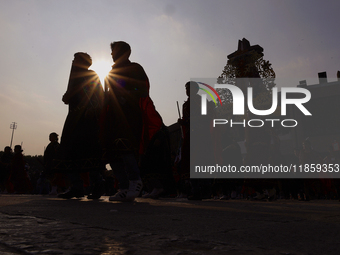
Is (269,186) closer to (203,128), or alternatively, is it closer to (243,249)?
(203,128)

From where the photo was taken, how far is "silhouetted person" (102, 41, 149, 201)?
160 inches

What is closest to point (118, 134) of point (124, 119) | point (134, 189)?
point (124, 119)

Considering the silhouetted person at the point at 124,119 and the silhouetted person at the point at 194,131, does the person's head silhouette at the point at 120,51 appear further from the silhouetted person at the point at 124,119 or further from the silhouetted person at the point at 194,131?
the silhouetted person at the point at 194,131

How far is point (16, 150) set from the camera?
1106cm

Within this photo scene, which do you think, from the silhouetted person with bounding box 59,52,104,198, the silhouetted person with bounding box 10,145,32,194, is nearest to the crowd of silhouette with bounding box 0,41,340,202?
the silhouetted person with bounding box 59,52,104,198

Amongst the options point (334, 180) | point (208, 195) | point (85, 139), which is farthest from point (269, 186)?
point (85, 139)

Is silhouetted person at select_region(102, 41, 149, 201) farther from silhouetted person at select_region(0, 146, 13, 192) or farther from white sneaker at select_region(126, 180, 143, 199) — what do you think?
Answer: silhouetted person at select_region(0, 146, 13, 192)

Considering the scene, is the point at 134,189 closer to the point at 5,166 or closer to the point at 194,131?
the point at 194,131

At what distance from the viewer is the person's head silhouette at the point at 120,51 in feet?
14.8

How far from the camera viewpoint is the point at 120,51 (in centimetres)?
450

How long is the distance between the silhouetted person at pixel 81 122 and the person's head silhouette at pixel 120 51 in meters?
0.61

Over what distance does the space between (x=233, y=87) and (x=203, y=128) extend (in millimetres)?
4345

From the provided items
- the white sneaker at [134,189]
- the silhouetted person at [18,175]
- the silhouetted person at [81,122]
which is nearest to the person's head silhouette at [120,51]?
the silhouetted person at [81,122]

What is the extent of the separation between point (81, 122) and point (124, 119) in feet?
2.90
